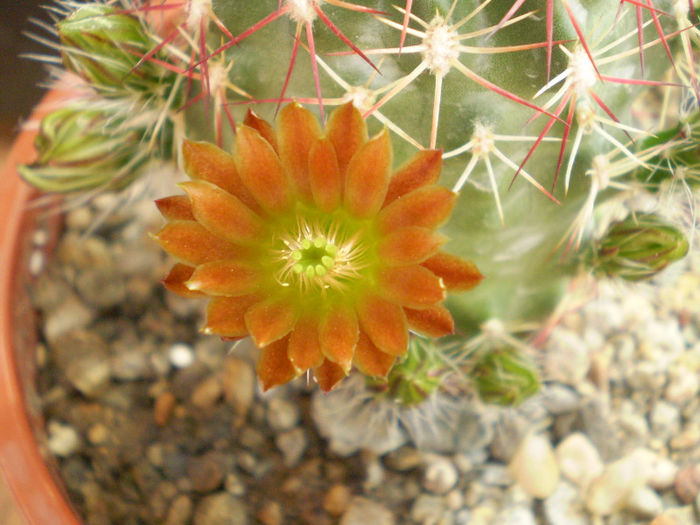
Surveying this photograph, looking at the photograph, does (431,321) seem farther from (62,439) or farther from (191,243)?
(62,439)

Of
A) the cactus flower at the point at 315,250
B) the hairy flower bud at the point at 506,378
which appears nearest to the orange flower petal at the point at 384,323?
the cactus flower at the point at 315,250

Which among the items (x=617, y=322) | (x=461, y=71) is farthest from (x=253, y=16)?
(x=617, y=322)

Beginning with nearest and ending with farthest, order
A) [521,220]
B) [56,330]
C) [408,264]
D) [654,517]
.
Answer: [408,264] < [521,220] < [654,517] < [56,330]

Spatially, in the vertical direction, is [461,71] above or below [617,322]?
below

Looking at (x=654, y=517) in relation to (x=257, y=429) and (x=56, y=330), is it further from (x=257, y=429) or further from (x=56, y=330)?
(x=56, y=330)

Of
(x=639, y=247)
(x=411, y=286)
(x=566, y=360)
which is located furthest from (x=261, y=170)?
(x=566, y=360)

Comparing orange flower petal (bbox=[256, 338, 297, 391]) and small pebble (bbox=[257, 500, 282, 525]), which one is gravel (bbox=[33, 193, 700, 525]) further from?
orange flower petal (bbox=[256, 338, 297, 391])

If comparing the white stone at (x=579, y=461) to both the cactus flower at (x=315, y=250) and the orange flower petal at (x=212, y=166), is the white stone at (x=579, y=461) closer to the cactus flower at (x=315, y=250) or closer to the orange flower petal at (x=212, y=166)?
the cactus flower at (x=315, y=250)

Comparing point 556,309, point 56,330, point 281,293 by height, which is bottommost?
point 281,293
